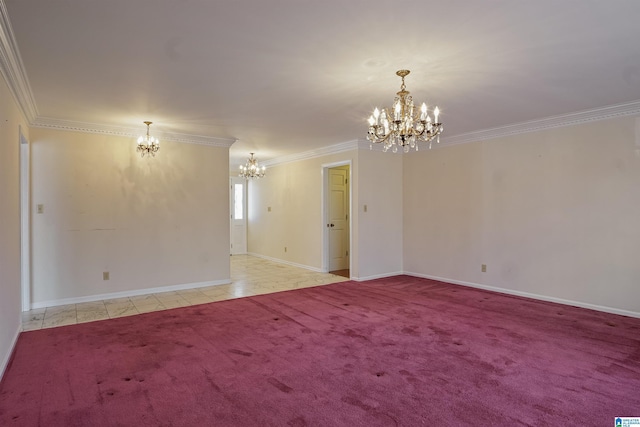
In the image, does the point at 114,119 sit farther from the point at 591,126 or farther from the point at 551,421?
the point at 591,126

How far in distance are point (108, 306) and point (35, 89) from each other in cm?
280

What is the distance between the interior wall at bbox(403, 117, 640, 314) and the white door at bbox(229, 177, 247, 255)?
5.23 metres

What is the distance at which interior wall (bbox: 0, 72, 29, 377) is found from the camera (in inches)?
114

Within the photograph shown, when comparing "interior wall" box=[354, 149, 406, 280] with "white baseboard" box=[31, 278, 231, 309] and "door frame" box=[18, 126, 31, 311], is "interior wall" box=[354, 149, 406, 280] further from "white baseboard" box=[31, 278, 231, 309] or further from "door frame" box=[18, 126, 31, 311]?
"door frame" box=[18, 126, 31, 311]

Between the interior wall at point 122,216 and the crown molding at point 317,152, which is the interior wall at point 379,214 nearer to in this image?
the crown molding at point 317,152

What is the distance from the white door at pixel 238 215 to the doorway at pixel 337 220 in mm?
3628

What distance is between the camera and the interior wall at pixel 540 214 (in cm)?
432

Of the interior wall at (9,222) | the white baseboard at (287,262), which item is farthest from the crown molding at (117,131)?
the white baseboard at (287,262)

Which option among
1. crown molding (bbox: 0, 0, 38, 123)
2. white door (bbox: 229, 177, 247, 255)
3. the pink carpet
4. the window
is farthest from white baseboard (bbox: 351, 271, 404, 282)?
crown molding (bbox: 0, 0, 38, 123)

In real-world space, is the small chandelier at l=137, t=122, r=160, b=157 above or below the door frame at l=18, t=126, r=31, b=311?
above

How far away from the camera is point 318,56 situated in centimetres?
283

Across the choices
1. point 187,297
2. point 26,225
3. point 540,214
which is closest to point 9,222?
point 26,225

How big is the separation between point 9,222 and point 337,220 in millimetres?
5278

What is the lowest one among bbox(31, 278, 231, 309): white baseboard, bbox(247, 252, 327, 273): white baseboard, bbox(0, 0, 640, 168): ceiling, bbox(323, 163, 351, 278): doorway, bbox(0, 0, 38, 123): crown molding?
bbox(31, 278, 231, 309): white baseboard
